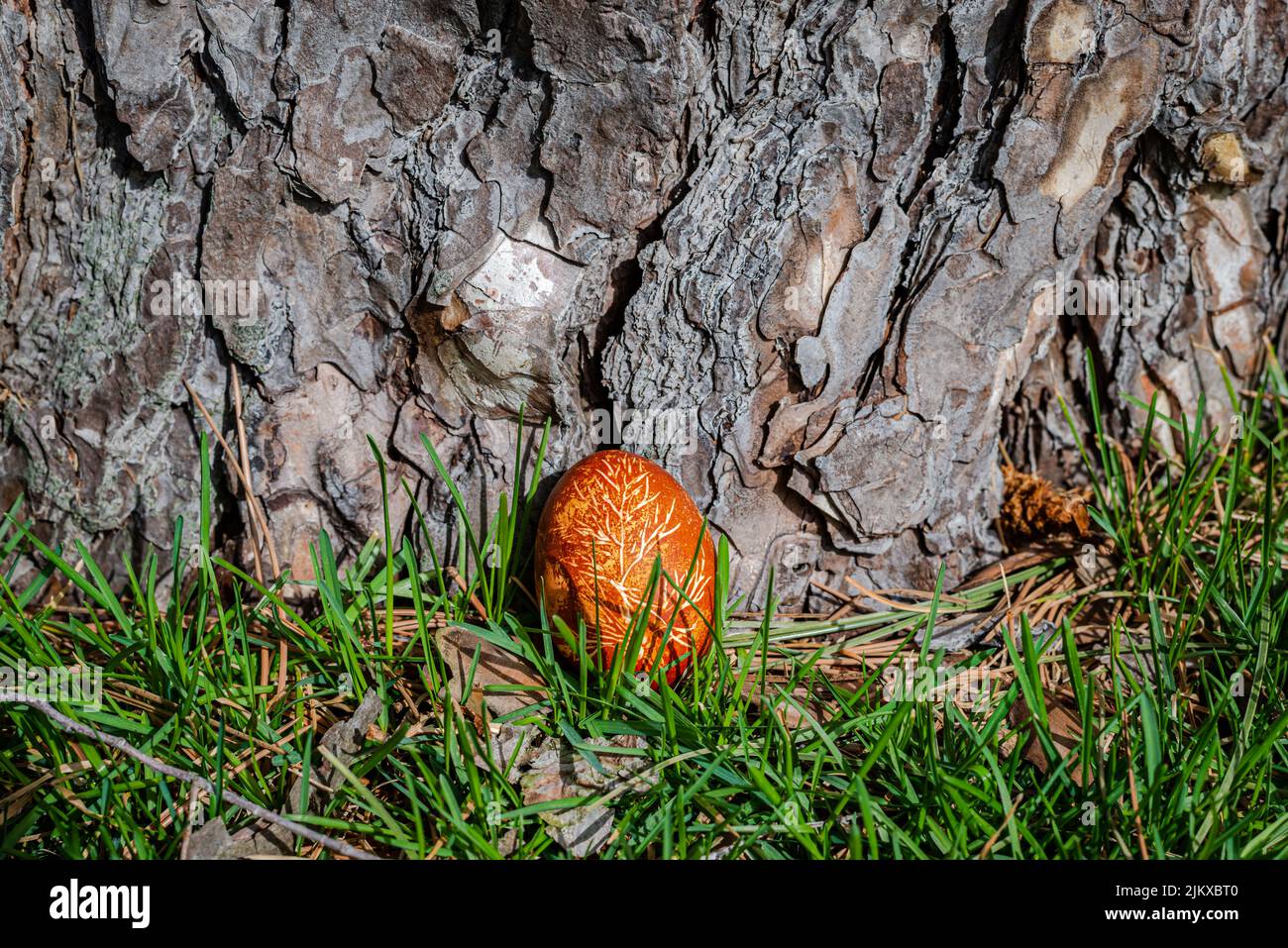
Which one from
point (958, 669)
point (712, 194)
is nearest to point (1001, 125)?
Answer: point (712, 194)

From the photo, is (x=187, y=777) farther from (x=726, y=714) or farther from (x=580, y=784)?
(x=726, y=714)

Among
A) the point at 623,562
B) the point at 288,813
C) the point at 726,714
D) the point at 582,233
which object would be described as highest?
the point at 582,233

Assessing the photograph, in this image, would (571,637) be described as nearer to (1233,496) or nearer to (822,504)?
(822,504)

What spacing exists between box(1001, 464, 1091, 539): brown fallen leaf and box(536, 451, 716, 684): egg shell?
1053 mm

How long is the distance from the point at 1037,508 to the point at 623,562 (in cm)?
133

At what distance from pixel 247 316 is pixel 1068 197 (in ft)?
6.73

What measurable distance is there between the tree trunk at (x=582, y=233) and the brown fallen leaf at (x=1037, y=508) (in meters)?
0.19

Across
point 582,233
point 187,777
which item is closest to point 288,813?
point 187,777

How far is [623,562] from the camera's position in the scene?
2076mm

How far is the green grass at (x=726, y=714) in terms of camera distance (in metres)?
1.76

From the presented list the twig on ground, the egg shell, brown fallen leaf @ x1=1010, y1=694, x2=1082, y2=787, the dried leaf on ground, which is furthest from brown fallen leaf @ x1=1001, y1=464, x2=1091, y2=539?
the twig on ground

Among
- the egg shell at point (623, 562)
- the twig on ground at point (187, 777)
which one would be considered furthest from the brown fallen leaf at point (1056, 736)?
the twig on ground at point (187, 777)

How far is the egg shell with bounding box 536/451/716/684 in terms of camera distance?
207cm

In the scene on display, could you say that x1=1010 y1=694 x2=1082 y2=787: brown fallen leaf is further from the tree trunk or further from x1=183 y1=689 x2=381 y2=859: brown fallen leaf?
x1=183 y1=689 x2=381 y2=859: brown fallen leaf
